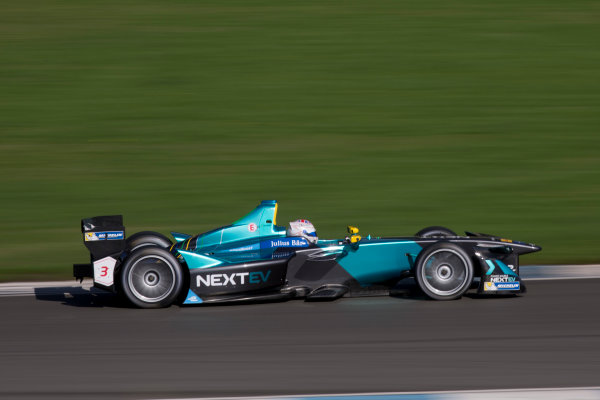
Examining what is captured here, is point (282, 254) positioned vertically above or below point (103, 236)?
below

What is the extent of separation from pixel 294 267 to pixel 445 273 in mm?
1390

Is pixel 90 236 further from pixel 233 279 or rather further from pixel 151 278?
pixel 233 279

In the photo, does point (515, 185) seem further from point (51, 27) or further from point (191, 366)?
point (51, 27)

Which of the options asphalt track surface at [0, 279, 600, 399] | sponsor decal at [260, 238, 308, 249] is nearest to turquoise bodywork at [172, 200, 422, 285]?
sponsor decal at [260, 238, 308, 249]

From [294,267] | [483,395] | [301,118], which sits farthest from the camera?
[301,118]

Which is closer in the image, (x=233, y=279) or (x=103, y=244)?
(x=233, y=279)

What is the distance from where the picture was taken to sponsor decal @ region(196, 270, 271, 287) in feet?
23.4

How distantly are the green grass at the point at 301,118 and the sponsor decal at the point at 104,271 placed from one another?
183cm

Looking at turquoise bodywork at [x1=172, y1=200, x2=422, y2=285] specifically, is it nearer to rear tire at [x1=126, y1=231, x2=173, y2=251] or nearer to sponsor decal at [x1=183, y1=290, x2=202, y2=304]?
sponsor decal at [x1=183, y1=290, x2=202, y2=304]

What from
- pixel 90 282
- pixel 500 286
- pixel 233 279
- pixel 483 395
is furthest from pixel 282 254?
pixel 483 395

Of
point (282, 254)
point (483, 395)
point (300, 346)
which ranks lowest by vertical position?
point (483, 395)

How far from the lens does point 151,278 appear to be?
7203 mm

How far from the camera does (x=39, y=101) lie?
15.7 meters

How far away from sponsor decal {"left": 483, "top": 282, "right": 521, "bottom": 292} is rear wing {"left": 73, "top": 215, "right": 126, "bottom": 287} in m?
3.42
